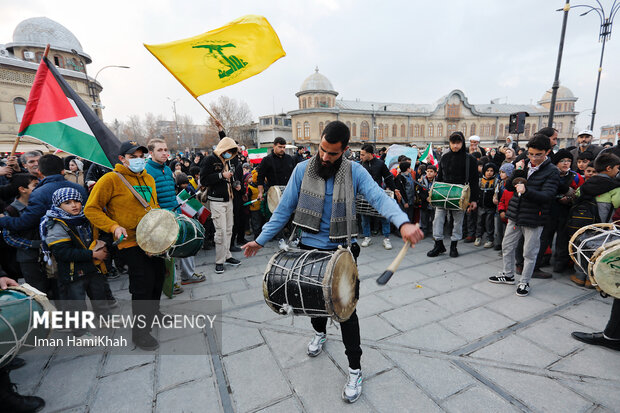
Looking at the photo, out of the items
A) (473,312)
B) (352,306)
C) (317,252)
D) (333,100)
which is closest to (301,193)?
(317,252)

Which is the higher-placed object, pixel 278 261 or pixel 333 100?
pixel 333 100

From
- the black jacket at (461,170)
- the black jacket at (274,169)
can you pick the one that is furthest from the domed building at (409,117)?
the black jacket at (461,170)

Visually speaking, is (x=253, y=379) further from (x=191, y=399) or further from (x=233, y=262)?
(x=233, y=262)

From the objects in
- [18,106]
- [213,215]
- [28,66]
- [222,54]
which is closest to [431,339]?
[213,215]

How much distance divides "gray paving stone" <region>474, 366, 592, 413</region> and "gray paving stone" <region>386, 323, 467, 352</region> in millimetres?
377

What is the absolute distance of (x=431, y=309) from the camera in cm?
386

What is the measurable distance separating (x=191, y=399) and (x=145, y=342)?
1.08 metres

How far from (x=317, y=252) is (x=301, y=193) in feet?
1.80

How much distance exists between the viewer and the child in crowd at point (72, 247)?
3.13 meters

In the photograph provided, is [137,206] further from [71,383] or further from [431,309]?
[431,309]

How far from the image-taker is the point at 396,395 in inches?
97.0

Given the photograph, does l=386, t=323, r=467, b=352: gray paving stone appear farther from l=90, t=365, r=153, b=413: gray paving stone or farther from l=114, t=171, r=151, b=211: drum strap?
l=114, t=171, r=151, b=211: drum strap

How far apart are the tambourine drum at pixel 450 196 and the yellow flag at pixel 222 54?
383 cm

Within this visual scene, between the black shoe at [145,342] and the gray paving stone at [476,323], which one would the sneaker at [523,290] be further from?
the black shoe at [145,342]
